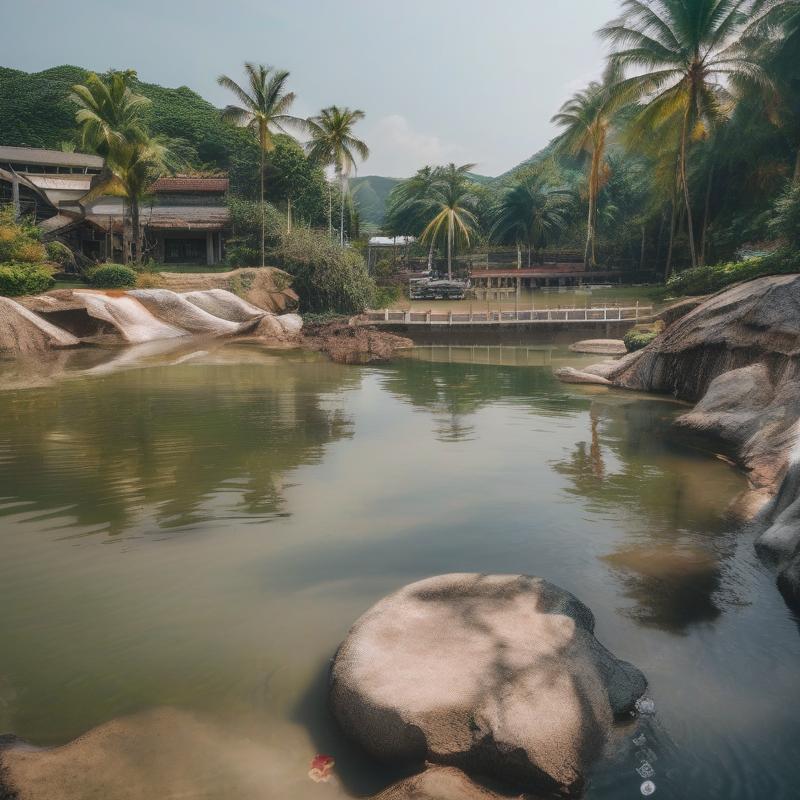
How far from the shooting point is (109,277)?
31125 millimetres

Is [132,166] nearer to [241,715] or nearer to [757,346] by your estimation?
A: [757,346]

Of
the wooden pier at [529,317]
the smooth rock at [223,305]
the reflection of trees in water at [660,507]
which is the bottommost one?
the reflection of trees in water at [660,507]

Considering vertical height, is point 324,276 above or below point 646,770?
above

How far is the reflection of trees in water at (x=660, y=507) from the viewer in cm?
581

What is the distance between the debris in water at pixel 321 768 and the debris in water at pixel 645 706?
6.40ft

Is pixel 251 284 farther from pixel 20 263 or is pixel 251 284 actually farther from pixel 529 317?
pixel 529 317

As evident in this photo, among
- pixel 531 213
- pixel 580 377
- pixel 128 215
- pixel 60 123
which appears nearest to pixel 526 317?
pixel 580 377

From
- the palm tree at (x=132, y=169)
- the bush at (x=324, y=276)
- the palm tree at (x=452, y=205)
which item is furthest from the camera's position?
the palm tree at (x=452, y=205)

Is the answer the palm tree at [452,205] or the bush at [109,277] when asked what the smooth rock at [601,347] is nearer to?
the palm tree at [452,205]

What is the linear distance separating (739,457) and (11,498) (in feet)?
33.3

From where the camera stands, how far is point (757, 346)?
41.9 feet

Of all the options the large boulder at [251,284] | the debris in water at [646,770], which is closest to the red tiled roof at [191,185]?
the large boulder at [251,284]

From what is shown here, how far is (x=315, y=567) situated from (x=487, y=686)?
2768 mm

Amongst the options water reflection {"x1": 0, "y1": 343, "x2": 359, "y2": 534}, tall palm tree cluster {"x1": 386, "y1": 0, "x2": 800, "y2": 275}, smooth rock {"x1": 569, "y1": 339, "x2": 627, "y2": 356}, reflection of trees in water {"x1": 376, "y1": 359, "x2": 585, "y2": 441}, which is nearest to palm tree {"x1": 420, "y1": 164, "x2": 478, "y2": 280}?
tall palm tree cluster {"x1": 386, "y1": 0, "x2": 800, "y2": 275}
